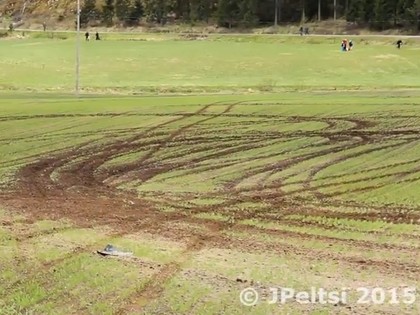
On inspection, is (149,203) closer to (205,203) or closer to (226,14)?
(205,203)

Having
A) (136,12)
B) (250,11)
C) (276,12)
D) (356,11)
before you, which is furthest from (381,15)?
(136,12)

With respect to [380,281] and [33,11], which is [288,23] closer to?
[33,11]

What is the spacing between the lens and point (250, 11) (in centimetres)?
13275

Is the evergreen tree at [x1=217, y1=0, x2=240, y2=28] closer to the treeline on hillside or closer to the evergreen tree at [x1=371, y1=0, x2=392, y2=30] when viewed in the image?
the treeline on hillside

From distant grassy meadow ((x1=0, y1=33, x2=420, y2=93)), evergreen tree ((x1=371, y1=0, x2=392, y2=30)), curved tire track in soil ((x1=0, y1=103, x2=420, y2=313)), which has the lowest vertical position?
curved tire track in soil ((x1=0, y1=103, x2=420, y2=313))

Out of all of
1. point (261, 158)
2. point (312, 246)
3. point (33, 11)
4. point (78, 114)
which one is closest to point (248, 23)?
point (33, 11)

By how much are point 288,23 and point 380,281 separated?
127 metres

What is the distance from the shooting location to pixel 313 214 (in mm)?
14508

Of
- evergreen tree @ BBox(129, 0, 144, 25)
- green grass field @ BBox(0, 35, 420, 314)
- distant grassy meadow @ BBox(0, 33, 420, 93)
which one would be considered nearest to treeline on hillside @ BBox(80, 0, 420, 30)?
evergreen tree @ BBox(129, 0, 144, 25)

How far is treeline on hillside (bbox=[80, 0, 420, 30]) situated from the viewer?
114500 millimetres

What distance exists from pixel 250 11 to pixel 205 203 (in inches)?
4760

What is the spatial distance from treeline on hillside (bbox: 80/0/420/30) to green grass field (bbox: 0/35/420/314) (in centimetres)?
8723

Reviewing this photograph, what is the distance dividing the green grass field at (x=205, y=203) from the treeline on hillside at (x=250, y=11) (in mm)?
87234

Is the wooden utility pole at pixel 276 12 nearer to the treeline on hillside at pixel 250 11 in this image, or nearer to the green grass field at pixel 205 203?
the treeline on hillside at pixel 250 11
